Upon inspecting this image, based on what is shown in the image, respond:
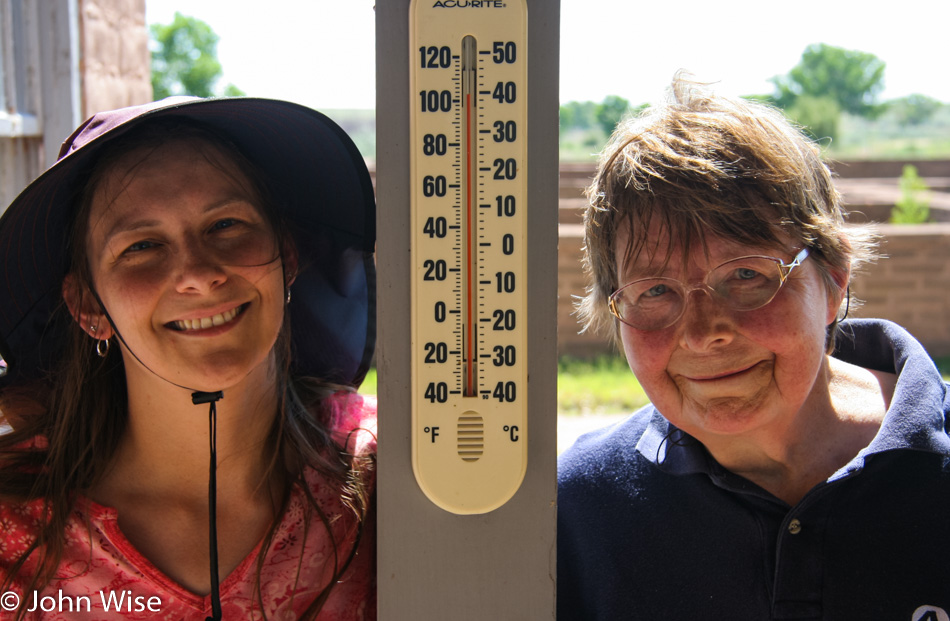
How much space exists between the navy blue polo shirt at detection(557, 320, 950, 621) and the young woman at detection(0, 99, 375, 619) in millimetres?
550

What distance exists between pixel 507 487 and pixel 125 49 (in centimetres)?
436

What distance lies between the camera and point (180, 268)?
1827 millimetres

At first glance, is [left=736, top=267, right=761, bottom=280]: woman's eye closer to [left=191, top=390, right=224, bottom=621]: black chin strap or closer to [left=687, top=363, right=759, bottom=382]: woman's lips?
[left=687, top=363, right=759, bottom=382]: woman's lips

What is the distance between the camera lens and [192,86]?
4888 cm

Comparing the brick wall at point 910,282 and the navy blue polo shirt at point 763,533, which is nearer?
the navy blue polo shirt at point 763,533

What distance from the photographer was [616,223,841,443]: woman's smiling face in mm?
1867

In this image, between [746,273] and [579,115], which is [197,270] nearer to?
[746,273]

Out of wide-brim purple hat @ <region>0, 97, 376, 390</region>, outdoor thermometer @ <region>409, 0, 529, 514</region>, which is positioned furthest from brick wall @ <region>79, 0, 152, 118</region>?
outdoor thermometer @ <region>409, 0, 529, 514</region>

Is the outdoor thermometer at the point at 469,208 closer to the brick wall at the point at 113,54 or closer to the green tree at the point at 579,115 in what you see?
the brick wall at the point at 113,54

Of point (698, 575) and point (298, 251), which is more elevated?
point (298, 251)

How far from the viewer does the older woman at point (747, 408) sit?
6.05 feet

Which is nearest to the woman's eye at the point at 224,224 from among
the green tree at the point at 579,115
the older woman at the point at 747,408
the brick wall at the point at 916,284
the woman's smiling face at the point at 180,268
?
the woman's smiling face at the point at 180,268

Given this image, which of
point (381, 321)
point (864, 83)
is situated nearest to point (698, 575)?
point (381, 321)

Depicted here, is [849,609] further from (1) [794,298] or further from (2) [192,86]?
(2) [192,86]
